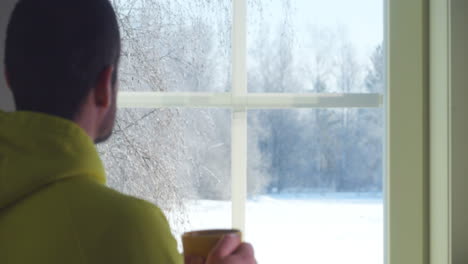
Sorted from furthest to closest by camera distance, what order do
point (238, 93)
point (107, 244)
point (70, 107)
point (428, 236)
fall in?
1. point (238, 93)
2. point (428, 236)
3. point (70, 107)
4. point (107, 244)

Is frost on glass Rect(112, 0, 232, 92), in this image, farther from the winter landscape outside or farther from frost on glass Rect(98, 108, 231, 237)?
frost on glass Rect(98, 108, 231, 237)

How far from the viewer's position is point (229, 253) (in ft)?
3.03

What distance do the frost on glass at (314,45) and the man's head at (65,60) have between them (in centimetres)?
206

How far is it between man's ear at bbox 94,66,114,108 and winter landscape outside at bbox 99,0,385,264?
204 cm

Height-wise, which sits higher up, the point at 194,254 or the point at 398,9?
the point at 398,9

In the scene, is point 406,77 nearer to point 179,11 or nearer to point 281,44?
point 281,44

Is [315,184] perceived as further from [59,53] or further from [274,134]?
[59,53]

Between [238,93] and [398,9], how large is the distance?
0.77m

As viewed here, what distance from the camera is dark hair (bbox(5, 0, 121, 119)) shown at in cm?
87

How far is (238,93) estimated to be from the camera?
2.92 meters

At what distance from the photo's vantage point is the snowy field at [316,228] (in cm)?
289
